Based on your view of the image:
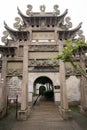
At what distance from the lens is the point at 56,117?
419 inches

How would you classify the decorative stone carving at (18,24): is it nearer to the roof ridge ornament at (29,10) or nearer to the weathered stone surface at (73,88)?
the roof ridge ornament at (29,10)

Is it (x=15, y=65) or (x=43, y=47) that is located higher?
(x=43, y=47)

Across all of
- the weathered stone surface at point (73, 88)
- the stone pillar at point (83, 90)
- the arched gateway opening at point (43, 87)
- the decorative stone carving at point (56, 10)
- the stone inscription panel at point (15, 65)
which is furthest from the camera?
the arched gateway opening at point (43, 87)

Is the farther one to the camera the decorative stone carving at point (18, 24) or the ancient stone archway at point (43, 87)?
the ancient stone archway at point (43, 87)

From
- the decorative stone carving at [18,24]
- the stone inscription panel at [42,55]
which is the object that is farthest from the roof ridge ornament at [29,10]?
the stone inscription panel at [42,55]

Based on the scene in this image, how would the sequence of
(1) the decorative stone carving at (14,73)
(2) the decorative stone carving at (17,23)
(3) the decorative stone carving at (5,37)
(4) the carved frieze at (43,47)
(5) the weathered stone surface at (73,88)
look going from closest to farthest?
(1) the decorative stone carving at (14,73), (4) the carved frieze at (43,47), (3) the decorative stone carving at (5,37), (2) the decorative stone carving at (17,23), (5) the weathered stone surface at (73,88)

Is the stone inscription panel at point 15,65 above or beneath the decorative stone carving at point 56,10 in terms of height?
beneath

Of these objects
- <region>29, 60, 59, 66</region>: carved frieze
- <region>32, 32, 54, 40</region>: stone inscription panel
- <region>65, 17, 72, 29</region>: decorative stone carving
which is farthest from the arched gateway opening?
<region>65, 17, 72, 29</region>: decorative stone carving

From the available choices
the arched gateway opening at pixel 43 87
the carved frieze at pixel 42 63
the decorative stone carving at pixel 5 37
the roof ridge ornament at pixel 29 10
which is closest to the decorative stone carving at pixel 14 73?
the carved frieze at pixel 42 63

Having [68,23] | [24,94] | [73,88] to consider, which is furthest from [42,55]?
[73,88]

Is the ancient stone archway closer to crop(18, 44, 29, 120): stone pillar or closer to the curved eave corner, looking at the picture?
crop(18, 44, 29, 120): stone pillar

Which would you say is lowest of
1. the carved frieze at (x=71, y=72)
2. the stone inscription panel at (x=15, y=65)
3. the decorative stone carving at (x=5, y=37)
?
the carved frieze at (x=71, y=72)

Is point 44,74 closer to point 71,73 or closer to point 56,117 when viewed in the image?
point 71,73

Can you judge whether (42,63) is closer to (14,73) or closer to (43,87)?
(14,73)
